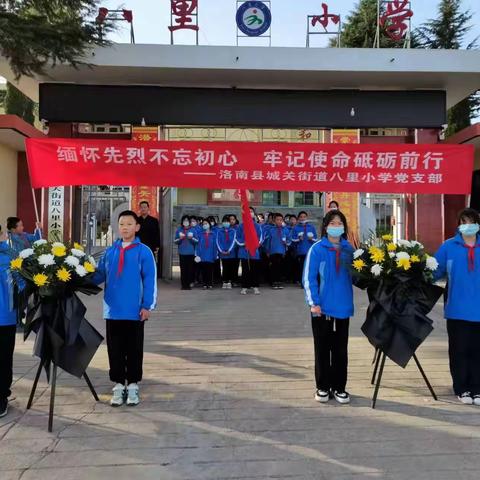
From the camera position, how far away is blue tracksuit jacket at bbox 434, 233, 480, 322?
443 centimetres

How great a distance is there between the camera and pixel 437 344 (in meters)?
6.30

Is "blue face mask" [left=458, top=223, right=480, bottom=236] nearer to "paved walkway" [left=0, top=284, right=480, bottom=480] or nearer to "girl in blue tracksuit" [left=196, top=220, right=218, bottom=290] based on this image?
"paved walkway" [left=0, top=284, right=480, bottom=480]

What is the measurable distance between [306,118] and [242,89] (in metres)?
1.36

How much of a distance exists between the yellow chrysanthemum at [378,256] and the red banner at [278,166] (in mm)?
3394

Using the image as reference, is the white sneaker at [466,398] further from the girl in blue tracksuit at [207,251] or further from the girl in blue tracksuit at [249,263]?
the girl in blue tracksuit at [207,251]

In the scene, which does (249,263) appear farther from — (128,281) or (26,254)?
(26,254)

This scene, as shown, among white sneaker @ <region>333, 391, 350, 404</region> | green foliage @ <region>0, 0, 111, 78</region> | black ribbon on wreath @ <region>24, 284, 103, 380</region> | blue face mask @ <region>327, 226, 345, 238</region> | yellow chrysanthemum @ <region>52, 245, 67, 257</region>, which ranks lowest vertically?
white sneaker @ <region>333, 391, 350, 404</region>

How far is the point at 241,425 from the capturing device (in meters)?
3.88

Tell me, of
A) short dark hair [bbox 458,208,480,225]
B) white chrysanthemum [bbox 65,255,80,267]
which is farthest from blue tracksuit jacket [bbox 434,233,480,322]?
white chrysanthemum [bbox 65,255,80,267]

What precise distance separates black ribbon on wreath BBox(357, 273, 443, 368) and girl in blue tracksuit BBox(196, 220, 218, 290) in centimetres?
728

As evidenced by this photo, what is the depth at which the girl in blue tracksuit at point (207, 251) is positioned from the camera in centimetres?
1148

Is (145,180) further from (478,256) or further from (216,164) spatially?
(478,256)

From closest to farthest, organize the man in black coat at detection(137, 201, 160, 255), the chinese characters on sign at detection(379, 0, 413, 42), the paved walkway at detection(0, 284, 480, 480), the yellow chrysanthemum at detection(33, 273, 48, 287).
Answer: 1. the paved walkway at detection(0, 284, 480, 480)
2. the yellow chrysanthemum at detection(33, 273, 48, 287)
3. the man in black coat at detection(137, 201, 160, 255)
4. the chinese characters on sign at detection(379, 0, 413, 42)

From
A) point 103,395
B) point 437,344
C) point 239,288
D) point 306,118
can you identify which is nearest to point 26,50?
point 306,118
